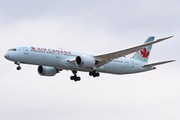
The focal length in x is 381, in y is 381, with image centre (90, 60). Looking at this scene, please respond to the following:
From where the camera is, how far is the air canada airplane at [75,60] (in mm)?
53219

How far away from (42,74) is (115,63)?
39.6 ft

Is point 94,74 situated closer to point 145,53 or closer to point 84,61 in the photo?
point 84,61

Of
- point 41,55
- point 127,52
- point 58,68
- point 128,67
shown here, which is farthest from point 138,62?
point 41,55

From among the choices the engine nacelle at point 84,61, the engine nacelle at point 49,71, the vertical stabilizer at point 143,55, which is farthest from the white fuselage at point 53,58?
the vertical stabilizer at point 143,55

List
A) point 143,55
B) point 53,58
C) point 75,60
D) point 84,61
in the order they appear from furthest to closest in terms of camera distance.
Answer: point 143,55 → point 75,60 → point 84,61 → point 53,58

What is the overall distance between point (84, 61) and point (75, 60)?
138 centimetres

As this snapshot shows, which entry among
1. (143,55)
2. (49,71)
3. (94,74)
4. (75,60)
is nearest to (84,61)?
(75,60)

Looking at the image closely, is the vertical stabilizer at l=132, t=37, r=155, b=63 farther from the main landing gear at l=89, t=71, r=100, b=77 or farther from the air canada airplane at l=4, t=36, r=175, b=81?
the main landing gear at l=89, t=71, r=100, b=77

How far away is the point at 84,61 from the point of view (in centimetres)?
5550

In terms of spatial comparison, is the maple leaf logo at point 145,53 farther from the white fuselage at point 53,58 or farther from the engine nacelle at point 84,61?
the engine nacelle at point 84,61

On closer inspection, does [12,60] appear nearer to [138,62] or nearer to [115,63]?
[115,63]

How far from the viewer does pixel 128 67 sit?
6438 cm

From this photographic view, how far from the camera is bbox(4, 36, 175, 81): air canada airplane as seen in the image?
175 feet

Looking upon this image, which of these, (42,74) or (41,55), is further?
(42,74)
